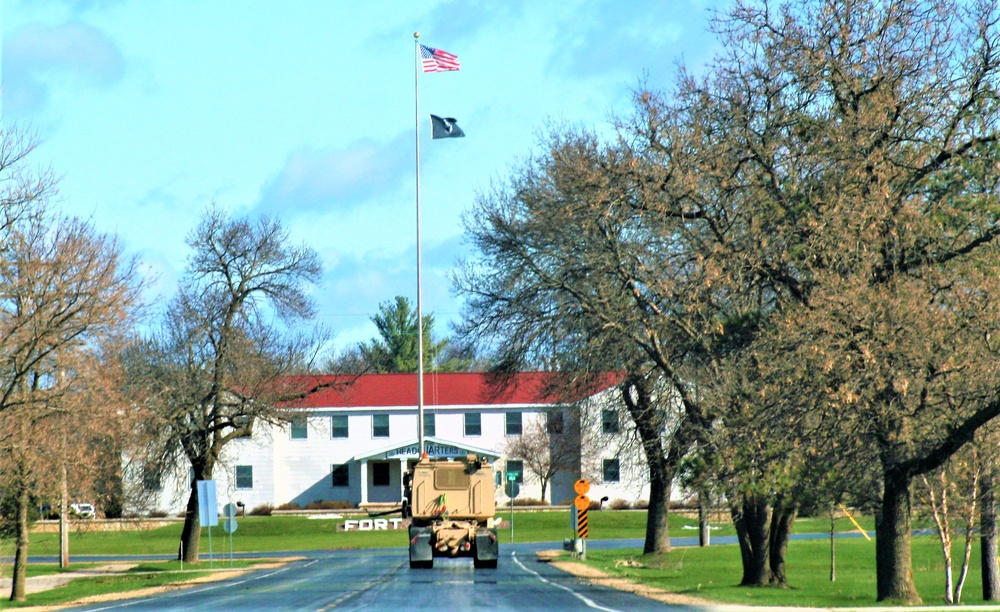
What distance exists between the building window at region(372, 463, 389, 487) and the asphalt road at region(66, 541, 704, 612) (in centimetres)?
3690

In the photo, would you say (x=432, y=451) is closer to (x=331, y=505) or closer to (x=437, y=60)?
(x=331, y=505)

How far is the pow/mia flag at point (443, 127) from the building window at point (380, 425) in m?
38.6

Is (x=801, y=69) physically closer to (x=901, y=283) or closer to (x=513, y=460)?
(x=901, y=283)

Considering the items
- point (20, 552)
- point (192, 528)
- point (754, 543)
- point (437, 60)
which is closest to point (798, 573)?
point (754, 543)

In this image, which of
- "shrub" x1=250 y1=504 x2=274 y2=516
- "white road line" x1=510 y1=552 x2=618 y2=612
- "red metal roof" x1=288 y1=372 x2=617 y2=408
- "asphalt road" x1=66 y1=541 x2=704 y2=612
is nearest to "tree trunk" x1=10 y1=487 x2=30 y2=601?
"asphalt road" x1=66 y1=541 x2=704 y2=612

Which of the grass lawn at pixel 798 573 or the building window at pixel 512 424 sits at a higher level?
the building window at pixel 512 424

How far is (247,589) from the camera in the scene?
27.8 meters

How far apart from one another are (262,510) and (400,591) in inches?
1961

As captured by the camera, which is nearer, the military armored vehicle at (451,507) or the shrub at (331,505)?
the military armored vehicle at (451,507)

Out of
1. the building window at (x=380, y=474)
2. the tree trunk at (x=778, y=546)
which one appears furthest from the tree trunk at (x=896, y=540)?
the building window at (x=380, y=474)

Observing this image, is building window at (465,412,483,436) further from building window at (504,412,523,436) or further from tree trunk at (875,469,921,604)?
tree trunk at (875,469,921,604)

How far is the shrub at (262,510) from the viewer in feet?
237

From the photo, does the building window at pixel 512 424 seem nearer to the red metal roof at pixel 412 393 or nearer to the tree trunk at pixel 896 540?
the red metal roof at pixel 412 393

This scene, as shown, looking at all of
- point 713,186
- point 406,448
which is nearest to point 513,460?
point 406,448
